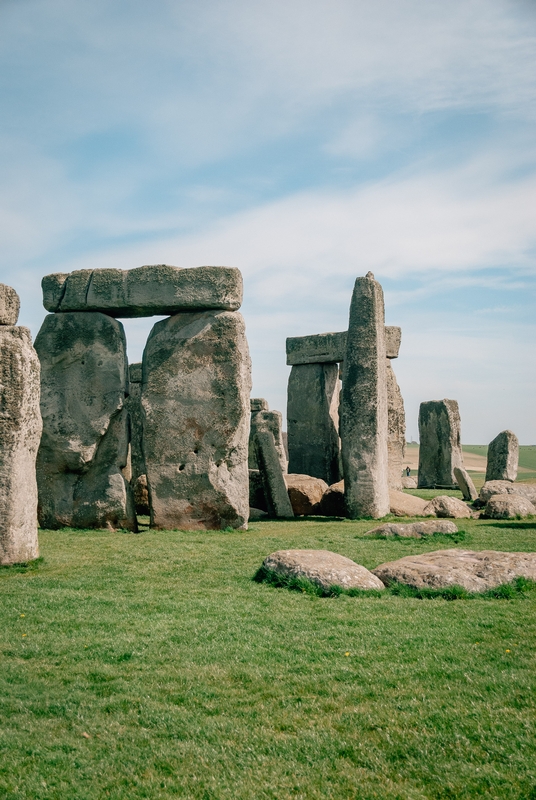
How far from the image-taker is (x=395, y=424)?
21078 millimetres

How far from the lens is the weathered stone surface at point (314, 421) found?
65.0ft

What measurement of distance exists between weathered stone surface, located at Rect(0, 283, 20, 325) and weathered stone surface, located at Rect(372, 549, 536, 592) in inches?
185

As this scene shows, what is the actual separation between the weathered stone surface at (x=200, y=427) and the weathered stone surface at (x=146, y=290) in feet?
1.17

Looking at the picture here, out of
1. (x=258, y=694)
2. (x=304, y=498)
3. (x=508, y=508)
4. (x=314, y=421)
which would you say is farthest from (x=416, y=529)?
(x=314, y=421)

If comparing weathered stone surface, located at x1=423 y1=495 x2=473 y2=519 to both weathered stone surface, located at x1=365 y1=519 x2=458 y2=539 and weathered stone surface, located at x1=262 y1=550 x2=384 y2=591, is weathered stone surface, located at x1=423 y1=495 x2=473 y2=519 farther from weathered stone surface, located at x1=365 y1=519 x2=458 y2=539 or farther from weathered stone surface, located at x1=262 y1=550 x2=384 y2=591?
weathered stone surface, located at x1=262 y1=550 x2=384 y2=591

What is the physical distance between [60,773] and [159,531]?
8.86 metres

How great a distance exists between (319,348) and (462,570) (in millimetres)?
13418

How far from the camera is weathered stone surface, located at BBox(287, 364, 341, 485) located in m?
19.8

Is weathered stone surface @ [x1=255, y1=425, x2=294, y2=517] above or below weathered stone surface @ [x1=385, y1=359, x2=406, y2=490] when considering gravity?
below

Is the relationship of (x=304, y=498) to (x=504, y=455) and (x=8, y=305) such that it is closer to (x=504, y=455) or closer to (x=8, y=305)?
(x=504, y=455)

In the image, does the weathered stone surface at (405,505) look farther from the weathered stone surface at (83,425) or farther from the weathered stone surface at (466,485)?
the weathered stone surface at (83,425)

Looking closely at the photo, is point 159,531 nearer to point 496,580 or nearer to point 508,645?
point 496,580

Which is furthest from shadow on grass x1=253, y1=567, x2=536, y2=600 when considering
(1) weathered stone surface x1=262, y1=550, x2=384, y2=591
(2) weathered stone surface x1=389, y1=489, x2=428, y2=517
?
(2) weathered stone surface x1=389, y1=489, x2=428, y2=517

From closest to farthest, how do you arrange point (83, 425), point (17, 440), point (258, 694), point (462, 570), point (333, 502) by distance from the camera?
point (258, 694), point (462, 570), point (17, 440), point (83, 425), point (333, 502)
